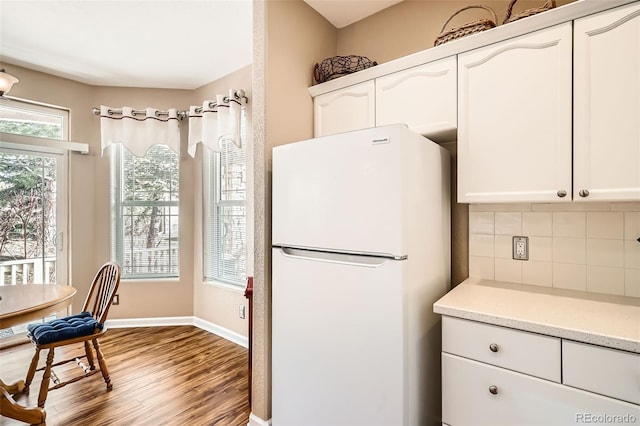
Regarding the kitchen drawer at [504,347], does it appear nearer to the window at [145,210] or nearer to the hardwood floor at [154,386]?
the hardwood floor at [154,386]

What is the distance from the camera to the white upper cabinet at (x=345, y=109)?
1843 mm

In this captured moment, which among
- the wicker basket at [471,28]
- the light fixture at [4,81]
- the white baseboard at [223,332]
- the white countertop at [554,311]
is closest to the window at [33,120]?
the light fixture at [4,81]

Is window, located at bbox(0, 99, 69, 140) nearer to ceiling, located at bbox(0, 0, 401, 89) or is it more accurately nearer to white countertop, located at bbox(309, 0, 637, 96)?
ceiling, located at bbox(0, 0, 401, 89)

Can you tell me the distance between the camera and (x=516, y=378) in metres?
1.13

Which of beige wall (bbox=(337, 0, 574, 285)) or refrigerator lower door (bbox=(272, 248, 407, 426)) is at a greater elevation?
beige wall (bbox=(337, 0, 574, 285))

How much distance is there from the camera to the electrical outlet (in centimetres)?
162

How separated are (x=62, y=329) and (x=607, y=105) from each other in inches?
126

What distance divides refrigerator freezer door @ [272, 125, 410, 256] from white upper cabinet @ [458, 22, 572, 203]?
28cm

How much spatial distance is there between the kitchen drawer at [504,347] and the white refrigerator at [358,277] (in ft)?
0.52

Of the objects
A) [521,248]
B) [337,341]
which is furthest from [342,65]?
[337,341]

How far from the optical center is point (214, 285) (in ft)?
11.0

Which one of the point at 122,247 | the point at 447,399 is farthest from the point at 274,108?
the point at 122,247

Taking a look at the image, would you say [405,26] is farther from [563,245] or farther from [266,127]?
[563,245]

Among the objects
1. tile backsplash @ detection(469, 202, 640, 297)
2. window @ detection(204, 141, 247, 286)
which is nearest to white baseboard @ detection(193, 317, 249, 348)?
window @ detection(204, 141, 247, 286)
